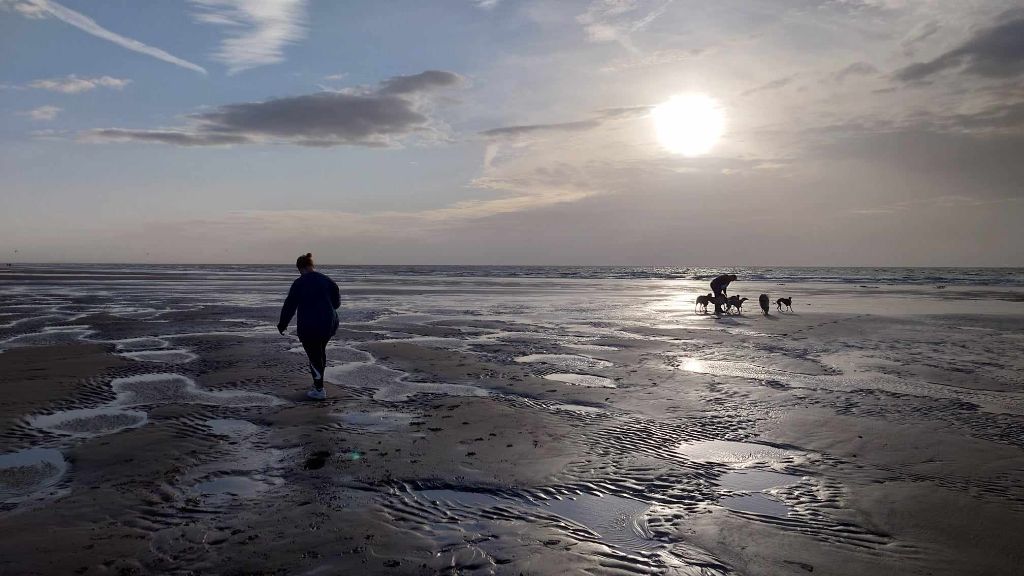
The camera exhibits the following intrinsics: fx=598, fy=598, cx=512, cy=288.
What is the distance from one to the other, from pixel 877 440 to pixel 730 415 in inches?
71.2

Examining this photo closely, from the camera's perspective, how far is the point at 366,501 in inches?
206

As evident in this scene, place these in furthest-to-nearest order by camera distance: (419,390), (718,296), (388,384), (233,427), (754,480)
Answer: (718,296)
(388,384)
(419,390)
(233,427)
(754,480)

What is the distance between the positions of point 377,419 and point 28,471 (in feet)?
12.2

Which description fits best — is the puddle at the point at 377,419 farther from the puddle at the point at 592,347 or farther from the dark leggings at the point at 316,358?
the puddle at the point at 592,347

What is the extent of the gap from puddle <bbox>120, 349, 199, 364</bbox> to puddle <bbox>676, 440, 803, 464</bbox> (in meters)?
10.7

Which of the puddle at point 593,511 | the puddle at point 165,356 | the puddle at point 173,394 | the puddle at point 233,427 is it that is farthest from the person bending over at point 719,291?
the puddle at point 593,511

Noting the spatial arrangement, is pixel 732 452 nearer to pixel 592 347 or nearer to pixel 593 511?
pixel 593 511

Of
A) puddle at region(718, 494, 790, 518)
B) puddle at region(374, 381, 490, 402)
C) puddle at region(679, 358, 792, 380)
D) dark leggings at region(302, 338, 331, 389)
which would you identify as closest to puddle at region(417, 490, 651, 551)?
puddle at region(718, 494, 790, 518)

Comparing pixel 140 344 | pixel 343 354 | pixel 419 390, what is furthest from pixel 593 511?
pixel 140 344

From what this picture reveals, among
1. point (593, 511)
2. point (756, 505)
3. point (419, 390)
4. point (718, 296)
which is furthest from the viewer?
point (718, 296)

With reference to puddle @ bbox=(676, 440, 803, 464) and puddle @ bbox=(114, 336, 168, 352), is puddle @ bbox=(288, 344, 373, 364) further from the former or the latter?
puddle @ bbox=(676, 440, 803, 464)

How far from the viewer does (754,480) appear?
5.89 m

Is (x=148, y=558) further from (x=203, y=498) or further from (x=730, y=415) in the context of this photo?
(x=730, y=415)

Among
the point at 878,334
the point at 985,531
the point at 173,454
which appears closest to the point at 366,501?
the point at 173,454
